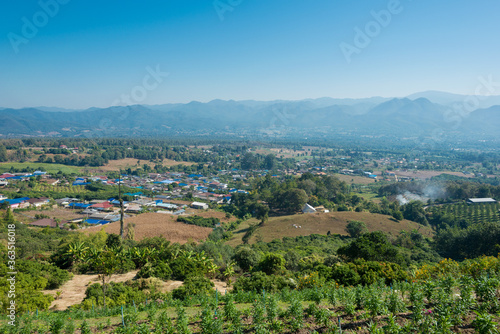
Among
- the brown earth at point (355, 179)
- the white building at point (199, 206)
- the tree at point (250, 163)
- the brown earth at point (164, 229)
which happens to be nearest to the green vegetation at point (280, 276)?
the brown earth at point (164, 229)

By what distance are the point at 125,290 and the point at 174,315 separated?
3.89 metres

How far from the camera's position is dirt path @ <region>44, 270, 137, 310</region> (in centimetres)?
1008

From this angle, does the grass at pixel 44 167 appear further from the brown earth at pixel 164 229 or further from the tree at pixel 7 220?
the brown earth at pixel 164 229

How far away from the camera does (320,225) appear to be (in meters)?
31.5

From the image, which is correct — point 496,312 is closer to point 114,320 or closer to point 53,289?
point 114,320

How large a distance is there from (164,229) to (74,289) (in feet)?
52.0

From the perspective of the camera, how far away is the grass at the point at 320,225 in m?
29.1

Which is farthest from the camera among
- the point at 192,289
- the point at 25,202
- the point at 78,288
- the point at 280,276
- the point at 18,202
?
the point at 25,202

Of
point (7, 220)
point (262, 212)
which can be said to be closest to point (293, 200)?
point (262, 212)

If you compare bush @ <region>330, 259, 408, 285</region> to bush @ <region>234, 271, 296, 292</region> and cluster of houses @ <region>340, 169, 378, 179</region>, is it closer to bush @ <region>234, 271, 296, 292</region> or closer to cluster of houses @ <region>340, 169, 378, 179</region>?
bush @ <region>234, 271, 296, 292</region>

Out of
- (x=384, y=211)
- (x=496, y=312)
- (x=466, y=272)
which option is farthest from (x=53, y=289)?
(x=384, y=211)

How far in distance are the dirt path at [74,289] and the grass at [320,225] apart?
1519cm

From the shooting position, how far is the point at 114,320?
7.48 m

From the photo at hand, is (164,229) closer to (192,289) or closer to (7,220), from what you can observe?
(7,220)
